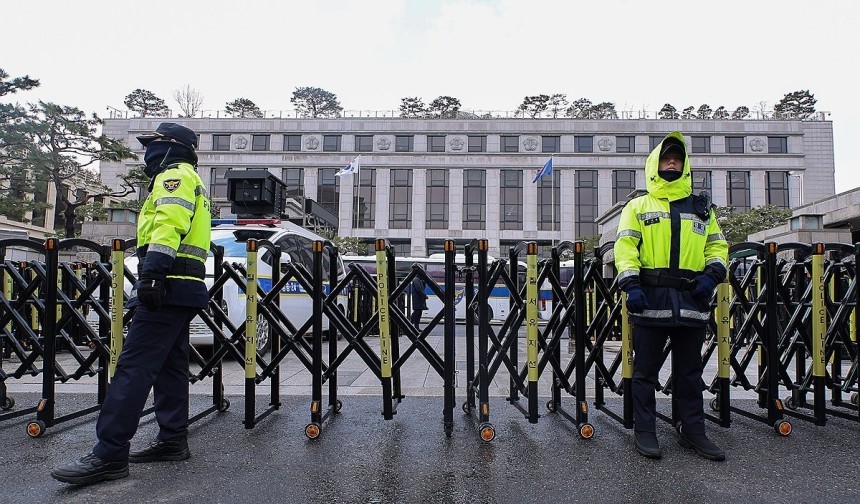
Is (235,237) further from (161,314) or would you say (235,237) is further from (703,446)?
(703,446)

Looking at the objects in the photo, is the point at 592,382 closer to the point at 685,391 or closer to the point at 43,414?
the point at 685,391

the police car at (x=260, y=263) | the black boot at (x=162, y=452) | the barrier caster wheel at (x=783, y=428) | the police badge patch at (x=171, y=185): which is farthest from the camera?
the police car at (x=260, y=263)

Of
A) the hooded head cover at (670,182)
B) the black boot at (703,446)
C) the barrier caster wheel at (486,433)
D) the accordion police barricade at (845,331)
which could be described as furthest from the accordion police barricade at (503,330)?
the accordion police barricade at (845,331)


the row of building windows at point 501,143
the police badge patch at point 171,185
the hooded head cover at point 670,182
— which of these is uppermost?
the row of building windows at point 501,143

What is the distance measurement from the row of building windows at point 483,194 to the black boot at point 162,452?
50.2 metres

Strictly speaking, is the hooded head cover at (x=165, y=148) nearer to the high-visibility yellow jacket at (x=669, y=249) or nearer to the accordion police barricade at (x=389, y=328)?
the accordion police barricade at (x=389, y=328)

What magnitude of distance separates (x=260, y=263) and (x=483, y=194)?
47.3m

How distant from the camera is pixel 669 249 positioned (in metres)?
3.81

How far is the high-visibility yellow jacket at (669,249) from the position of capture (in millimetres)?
3721

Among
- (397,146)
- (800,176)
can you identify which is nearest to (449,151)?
(397,146)

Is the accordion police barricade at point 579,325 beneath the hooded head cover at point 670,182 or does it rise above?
beneath

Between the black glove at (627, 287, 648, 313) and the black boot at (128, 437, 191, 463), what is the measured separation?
316cm

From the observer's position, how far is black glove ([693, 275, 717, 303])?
3635 millimetres

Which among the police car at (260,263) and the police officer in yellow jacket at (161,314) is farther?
the police car at (260,263)
